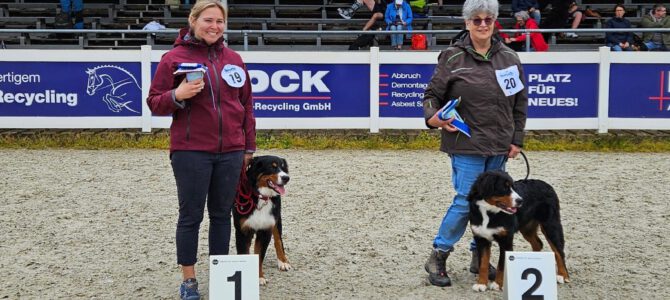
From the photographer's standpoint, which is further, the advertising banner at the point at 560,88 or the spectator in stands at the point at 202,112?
the advertising banner at the point at 560,88

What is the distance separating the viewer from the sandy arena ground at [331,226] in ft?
17.9

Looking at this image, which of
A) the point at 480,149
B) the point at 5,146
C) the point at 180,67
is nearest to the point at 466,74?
the point at 480,149

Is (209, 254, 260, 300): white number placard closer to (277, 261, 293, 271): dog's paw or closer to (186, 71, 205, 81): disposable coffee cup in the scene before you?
(186, 71, 205, 81): disposable coffee cup

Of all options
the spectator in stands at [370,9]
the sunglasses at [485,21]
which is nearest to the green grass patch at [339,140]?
the spectator in stands at [370,9]

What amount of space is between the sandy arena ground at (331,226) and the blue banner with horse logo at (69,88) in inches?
31.2

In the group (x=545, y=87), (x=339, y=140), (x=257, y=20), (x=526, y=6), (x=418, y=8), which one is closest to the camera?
(x=545, y=87)

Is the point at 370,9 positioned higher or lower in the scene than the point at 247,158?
higher

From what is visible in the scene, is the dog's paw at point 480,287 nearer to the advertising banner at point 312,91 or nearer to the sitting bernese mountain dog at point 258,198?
the sitting bernese mountain dog at point 258,198

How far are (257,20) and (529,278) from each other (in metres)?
14.1

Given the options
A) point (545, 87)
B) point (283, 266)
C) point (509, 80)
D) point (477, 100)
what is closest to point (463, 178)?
point (477, 100)

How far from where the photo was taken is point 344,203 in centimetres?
807

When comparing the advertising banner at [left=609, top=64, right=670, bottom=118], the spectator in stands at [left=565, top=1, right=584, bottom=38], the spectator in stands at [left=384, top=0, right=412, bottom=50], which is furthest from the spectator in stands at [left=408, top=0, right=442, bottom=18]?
the advertising banner at [left=609, top=64, right=670, bottom=118]

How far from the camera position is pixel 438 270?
539 cm

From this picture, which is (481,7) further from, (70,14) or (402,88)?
(70,14)
